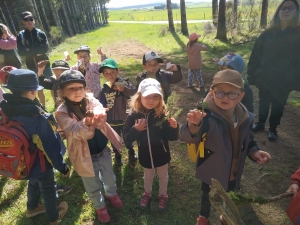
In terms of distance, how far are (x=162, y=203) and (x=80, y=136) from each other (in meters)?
1.46

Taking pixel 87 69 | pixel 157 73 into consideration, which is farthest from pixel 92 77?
pixel 157 73

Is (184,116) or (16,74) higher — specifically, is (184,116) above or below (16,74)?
below

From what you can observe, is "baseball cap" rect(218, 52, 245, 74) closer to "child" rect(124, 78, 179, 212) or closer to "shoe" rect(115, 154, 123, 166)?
"child" rect(124, 78, 179, 212)

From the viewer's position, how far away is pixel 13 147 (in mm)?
2170

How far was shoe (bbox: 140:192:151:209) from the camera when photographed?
3.08 m

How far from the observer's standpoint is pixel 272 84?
3.97 m

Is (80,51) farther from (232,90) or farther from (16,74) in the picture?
(232,90)

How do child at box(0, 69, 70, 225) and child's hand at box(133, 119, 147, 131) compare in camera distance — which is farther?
child's hand at box(133, 119, 147, 131)

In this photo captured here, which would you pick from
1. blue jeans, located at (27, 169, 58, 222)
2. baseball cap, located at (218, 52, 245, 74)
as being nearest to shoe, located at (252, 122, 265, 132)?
baseball cap, located at (218, 52, 245, 74)

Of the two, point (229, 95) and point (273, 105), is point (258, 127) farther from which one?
point (229, 95)

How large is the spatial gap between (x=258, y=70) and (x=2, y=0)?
871 inches

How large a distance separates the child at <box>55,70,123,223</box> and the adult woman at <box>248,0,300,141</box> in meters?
2.79

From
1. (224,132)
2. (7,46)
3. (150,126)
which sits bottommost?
(150,126)

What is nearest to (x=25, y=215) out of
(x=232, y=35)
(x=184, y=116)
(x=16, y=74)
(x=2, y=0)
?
(x=16, y=74)
